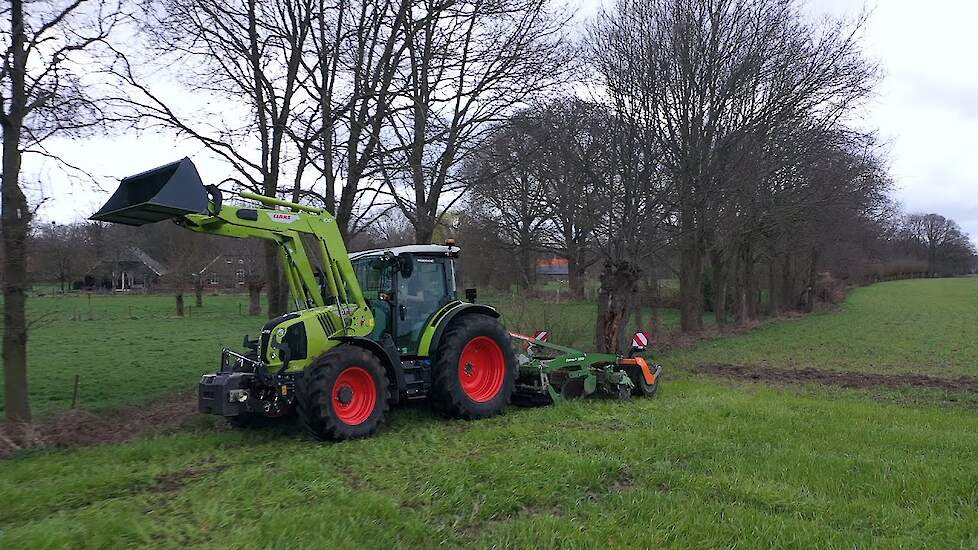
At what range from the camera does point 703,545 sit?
464 cm

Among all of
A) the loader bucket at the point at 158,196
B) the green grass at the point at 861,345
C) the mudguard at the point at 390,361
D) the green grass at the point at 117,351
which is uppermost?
the loader bucket at the point at 158,196

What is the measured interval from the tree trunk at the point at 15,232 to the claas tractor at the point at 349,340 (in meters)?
1.17

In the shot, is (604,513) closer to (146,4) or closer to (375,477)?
(375,477)

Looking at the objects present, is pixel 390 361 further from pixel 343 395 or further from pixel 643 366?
pixel 643 366

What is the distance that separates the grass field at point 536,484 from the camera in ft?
15.6

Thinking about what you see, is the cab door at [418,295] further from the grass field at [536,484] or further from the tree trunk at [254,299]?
the tree trunk at [254,299]

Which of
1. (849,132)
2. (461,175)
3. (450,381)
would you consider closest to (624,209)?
(461,175)

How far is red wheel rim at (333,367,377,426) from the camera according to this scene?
761cm

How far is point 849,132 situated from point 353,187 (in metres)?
18.4

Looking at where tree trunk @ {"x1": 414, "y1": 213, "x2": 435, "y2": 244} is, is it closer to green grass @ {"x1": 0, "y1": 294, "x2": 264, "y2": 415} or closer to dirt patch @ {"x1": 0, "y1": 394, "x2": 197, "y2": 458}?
green grass @ {"x1": 0, "y1": 294, "x2": 264, "y2": 415}

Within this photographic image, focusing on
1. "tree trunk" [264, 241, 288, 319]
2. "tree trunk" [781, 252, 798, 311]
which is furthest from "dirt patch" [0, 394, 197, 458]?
"tree trunk" [781, 252, 798, 311]

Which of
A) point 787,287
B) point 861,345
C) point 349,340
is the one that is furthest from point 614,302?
point 787,287

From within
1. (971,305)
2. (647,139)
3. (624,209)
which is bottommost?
(971,305)

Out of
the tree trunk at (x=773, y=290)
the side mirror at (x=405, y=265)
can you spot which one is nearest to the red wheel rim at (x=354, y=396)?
the side mirror at (x=405, y=265)
